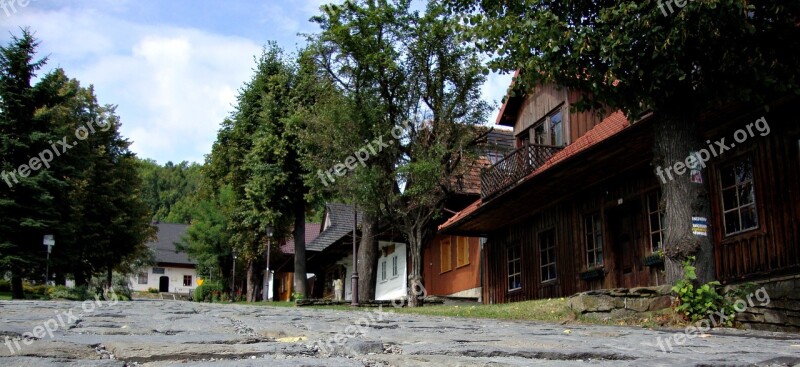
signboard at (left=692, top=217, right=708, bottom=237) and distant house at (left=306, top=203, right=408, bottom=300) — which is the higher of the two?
distant house at (left=306, top=203, right=408, bottom=300)

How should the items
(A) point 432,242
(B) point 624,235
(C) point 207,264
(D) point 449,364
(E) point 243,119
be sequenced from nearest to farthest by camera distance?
(D) point 449,364, (B) point 624,235, (A) point 432,242, (E) point 243,119, (C) point 207,264

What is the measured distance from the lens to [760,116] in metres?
13.5

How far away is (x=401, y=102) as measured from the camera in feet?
73.8

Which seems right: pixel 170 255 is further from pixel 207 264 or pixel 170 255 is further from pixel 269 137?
pixel 269 137

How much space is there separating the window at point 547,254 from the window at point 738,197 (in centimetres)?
644

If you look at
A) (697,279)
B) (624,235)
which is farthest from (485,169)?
(697,279)

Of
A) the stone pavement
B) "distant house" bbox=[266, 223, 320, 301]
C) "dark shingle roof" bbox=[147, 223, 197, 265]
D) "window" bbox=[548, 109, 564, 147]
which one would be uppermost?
"dark shingle roof" bbox=[147, 223, 197, 265]

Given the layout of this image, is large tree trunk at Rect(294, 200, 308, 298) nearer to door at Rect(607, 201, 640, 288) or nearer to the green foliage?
door at Rect(607, 201, 640, 288)

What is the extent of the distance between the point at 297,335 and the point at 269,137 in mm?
24850

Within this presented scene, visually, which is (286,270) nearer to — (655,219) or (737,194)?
(655,219)

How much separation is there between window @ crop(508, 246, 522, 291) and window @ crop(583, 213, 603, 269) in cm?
369

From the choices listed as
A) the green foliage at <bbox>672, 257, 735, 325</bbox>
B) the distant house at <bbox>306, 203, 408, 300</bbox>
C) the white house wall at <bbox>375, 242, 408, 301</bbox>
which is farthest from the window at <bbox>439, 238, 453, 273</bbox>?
the green foliage at <bbox>672, 257, 735, 325</bbox>

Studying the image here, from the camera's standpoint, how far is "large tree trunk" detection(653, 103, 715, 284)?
11.5 m

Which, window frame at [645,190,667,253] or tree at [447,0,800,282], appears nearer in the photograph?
tree at [447,0,800,282]
